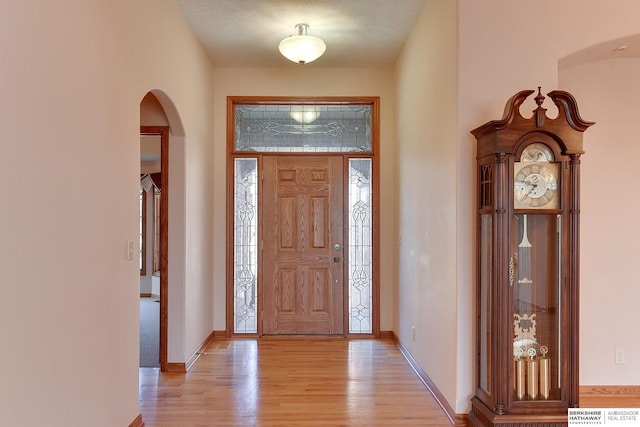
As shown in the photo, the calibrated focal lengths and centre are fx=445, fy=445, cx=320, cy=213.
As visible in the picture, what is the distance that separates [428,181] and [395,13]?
1.51 meters

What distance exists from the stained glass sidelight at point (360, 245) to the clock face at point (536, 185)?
8.98 feet

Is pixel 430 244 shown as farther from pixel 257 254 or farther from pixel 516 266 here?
pixel 257 254

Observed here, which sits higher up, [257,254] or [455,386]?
[257,254]

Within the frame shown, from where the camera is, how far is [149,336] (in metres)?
5.31

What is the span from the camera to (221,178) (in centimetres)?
519

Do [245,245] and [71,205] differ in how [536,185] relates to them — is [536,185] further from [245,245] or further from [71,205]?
[245,245]

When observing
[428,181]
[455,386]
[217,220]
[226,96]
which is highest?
[226,96]

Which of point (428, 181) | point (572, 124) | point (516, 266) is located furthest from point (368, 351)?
point (572, 124)

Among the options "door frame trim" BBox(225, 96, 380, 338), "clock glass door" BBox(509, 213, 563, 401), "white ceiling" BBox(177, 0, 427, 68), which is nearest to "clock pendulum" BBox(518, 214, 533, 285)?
Answer: "clock glass door" BBox(509, 213, 563, 401)

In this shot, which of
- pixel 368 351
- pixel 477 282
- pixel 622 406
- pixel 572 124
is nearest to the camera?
pixel 572 124

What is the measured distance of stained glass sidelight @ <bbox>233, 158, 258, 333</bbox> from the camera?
521cm

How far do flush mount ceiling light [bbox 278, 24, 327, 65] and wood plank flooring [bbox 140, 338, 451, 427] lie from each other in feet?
9.26
